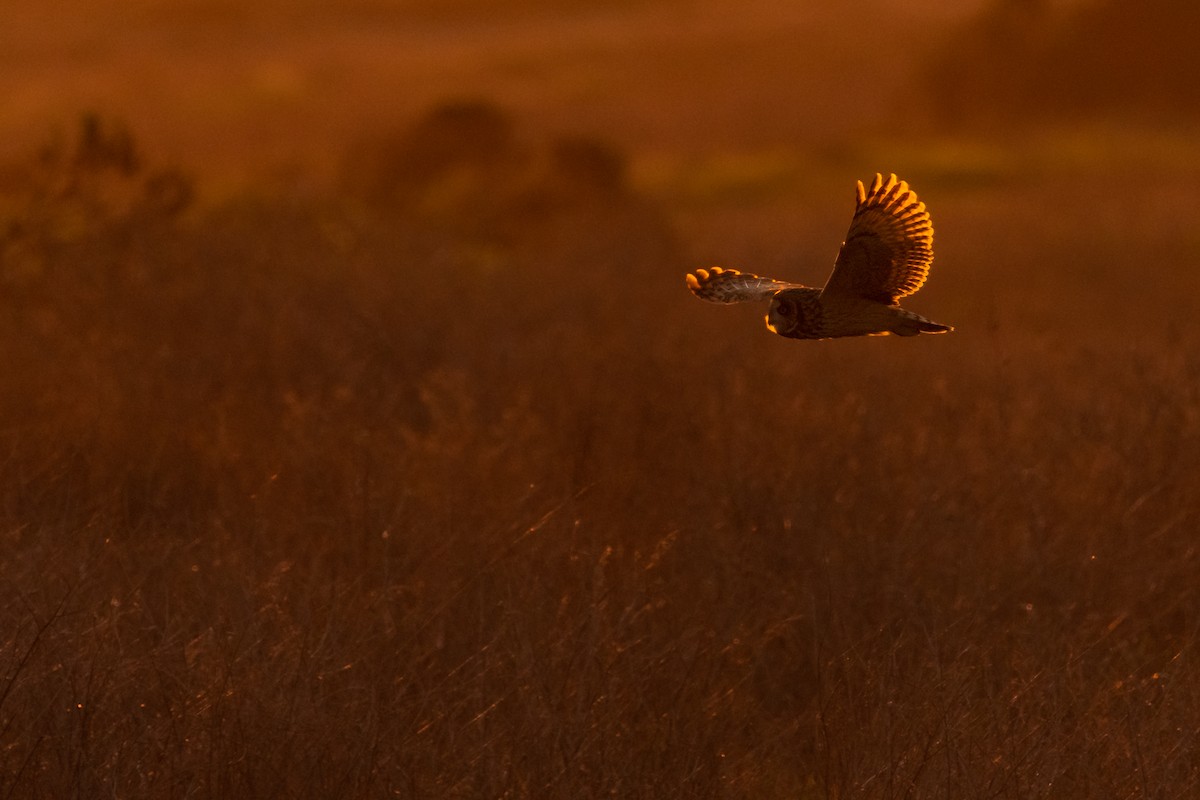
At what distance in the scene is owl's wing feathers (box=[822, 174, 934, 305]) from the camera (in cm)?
291

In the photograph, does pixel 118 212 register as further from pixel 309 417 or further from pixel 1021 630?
pixel 1021 630

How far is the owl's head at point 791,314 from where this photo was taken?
278 centimetres

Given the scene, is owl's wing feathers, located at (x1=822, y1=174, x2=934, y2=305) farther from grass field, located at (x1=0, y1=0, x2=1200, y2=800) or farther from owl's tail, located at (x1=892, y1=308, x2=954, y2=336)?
grass field, located at (x1=0, y1=0, x2=1200, y2=800)

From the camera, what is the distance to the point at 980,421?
19.3 ft

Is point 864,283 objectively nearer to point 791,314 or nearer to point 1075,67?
point 791,314

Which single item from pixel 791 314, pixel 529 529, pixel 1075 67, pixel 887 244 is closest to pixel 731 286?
pixel 791 314

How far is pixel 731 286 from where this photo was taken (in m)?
2.93

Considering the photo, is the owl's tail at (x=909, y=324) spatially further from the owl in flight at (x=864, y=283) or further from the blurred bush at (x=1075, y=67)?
the blurred bush at (x=1075, y=67)

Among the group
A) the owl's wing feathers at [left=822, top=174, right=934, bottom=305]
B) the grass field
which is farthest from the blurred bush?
the owl's wing feathers at [left=822, top=174, right=934, bottom=305]

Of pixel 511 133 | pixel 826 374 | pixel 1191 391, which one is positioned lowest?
pixel 511 133

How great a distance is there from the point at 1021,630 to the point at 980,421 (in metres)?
1.73

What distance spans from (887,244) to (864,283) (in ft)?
0.31

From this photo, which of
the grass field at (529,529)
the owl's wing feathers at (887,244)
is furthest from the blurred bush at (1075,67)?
the owl's wing feathers at (887,244)

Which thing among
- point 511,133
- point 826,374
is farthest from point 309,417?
point 511,133
